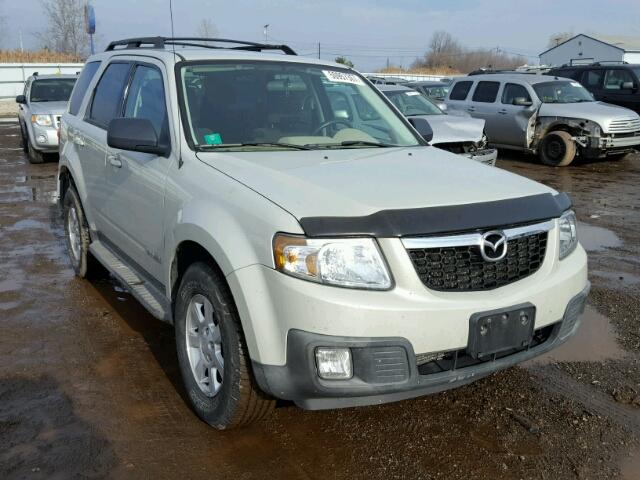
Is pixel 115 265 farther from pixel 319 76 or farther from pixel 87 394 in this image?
pixel 319 76

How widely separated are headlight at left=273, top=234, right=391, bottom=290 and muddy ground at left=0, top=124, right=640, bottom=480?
92 cm

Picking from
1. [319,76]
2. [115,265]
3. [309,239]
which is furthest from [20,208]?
[309,239]

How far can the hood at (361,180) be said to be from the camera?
108 inches

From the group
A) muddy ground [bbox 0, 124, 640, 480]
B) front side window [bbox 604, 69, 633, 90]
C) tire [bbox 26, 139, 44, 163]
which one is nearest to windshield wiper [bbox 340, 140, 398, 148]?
muddy ground [bbox 0, 124, 640, 480]

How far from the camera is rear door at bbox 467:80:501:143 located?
1396cm

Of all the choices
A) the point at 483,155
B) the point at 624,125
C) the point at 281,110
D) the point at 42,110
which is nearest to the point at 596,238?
the point at 483,155

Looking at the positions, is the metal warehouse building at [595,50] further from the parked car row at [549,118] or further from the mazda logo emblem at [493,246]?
the mazda logo emblem at [493,246]

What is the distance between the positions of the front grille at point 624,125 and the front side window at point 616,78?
3943 millimetres

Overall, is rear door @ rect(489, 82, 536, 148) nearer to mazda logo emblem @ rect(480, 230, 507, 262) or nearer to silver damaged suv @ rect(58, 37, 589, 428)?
silver damaged suv @ rect(58, 37, 589, 428)

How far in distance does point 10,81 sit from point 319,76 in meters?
34.3

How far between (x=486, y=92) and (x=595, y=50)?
57.1 m

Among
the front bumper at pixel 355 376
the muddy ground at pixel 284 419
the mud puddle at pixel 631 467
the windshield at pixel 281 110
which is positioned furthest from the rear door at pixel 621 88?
the front bumper at pixel 355 376

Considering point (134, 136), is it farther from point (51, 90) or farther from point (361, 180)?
point (51, 90)

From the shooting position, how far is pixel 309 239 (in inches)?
101
